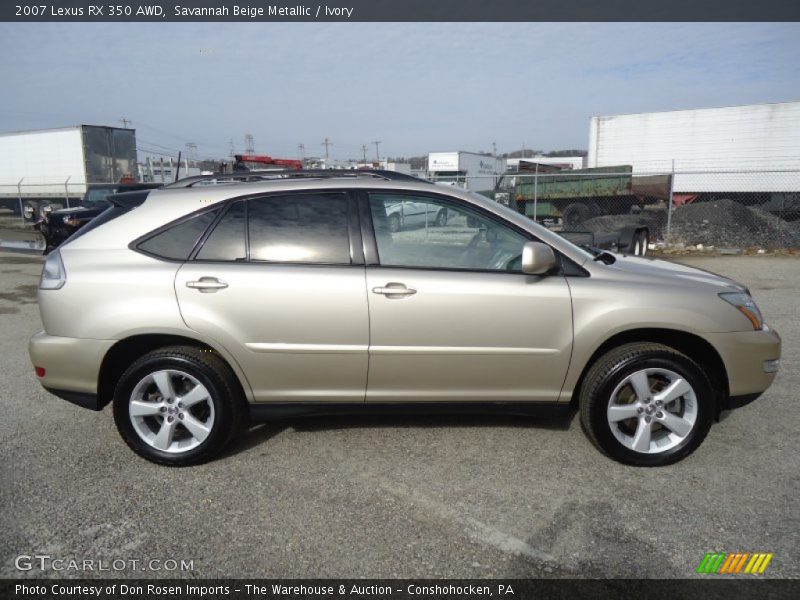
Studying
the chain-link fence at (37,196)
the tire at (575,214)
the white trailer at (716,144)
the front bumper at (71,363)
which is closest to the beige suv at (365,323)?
the front bumper at (71,363)

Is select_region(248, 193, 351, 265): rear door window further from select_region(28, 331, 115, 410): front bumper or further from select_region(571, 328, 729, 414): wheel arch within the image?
select_region(571, 328, 729, 414): wheel arch

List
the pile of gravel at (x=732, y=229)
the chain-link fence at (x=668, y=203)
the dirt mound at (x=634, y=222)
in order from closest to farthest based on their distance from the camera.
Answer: the pile of gravel at (x=732, y=229) → the chain-link fence at (x=668, y=203) → the dirt mound at (x=634, y=222)

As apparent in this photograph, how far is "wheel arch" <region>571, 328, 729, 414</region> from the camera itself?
331cm

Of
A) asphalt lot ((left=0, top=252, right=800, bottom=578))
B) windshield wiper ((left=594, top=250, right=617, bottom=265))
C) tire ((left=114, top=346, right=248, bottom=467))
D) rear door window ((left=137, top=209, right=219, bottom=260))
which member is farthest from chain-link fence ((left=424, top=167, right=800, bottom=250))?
tire ((left=114, top=346, right=248, bottom=467))

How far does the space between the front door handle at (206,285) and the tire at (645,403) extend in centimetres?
224

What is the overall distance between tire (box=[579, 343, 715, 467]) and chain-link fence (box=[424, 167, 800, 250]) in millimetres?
11539

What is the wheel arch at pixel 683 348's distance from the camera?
3314 mm

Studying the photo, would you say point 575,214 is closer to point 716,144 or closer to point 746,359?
point 716,144

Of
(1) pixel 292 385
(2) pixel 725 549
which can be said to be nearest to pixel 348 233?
(1) pixel 292 385

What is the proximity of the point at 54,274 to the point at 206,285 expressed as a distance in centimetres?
94

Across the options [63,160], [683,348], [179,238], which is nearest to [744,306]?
[683,348]

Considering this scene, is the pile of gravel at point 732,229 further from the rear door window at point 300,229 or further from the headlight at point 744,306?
the rear door window at point 300,229

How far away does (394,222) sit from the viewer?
340cm

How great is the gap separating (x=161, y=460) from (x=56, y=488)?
1.80 feet
